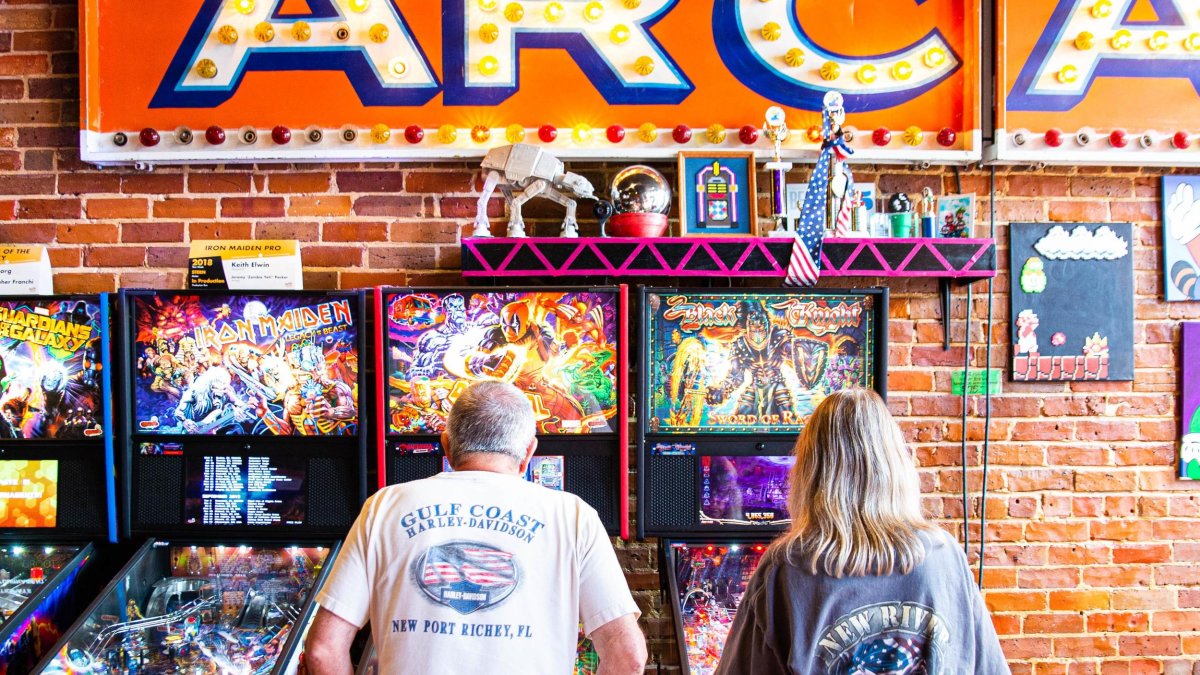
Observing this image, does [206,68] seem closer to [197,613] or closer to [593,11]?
[593,11]

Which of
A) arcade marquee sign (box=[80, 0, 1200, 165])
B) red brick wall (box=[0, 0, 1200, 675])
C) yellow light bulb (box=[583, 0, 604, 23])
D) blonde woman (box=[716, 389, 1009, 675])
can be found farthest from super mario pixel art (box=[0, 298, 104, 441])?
blonde woman (box=[716, 389, 1009, 675])

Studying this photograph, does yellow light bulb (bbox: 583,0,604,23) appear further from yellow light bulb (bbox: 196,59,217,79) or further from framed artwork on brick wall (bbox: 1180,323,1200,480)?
framed artwork on brick wall (bbox: 1180,323,1200,480)

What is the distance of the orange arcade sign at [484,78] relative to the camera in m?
3.04

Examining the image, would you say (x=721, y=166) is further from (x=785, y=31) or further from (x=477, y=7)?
(x=477, y=7)

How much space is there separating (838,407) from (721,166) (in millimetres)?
1488

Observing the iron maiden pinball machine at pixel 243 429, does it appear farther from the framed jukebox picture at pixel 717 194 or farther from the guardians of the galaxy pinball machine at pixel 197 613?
the framed jukebox picture at pixel 717 194

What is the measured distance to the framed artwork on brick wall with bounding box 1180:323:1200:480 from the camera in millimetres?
3156

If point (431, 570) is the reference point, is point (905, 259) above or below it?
above

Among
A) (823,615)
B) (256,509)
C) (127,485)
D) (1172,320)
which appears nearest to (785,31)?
(1172,320)

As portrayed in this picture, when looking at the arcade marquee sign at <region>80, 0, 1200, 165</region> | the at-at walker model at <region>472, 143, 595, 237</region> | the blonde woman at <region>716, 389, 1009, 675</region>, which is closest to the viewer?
the blonde woman at <region>716, 389, 1009, 675</region>

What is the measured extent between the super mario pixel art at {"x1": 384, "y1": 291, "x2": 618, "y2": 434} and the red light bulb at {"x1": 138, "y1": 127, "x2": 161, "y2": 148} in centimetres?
118

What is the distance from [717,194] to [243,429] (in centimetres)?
178

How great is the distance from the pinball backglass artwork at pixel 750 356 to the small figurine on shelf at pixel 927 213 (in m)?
0.44

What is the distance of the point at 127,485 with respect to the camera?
268cm
